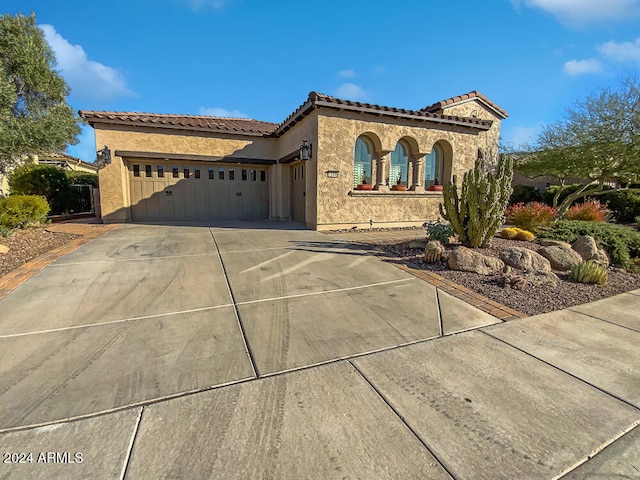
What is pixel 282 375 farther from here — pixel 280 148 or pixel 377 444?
pixel 280 148

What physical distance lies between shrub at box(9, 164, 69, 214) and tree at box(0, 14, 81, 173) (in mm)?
1926

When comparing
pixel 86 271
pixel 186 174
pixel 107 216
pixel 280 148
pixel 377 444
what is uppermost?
pixel 280 148

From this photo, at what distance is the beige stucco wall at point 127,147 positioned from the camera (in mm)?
11258

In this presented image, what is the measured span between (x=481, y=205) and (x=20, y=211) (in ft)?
37.5

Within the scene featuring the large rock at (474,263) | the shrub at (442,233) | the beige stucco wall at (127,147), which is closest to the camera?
the large rock at (474,263)

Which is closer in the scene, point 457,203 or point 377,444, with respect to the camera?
point 377,444

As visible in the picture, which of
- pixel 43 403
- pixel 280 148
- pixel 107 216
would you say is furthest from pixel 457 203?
pixel 107 216

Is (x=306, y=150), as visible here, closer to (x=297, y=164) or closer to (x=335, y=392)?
(x=297, y=164)

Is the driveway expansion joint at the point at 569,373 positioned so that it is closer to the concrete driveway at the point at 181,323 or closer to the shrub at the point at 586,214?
the concrete driveway at the point at 181,323

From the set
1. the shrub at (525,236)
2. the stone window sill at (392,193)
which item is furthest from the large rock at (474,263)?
the stone window sill at (392,193)

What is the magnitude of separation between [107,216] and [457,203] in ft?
40.0

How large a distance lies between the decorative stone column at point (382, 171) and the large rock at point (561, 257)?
5.84m

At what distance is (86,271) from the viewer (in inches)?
200

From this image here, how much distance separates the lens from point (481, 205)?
6.27 meters
